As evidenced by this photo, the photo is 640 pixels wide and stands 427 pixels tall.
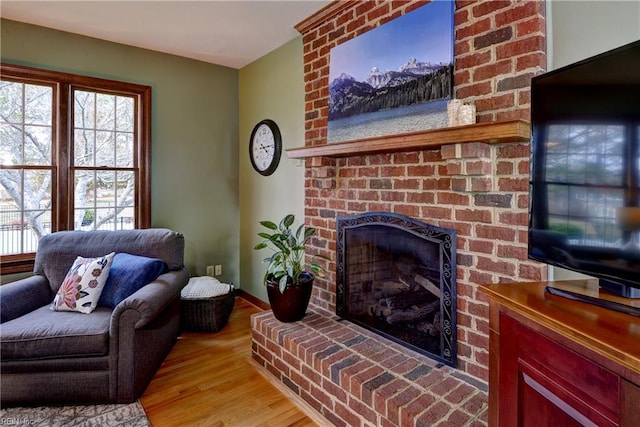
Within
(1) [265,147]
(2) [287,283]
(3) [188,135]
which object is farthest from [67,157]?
(2) [287,283]

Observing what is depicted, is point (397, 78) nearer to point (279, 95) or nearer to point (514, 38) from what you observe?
point (514, 38)

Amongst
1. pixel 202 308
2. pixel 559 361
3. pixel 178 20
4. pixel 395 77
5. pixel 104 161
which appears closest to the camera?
pixel 559 361

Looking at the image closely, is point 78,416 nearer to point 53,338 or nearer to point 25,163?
point 53,338

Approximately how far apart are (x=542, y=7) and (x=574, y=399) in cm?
155

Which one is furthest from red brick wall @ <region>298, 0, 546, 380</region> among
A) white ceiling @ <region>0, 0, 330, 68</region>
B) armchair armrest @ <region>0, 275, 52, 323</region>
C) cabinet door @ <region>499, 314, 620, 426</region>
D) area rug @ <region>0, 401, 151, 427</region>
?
armchair armrest @ <region>0, 275, 52, 323</region>

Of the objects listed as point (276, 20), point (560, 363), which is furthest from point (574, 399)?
point (276, 20)

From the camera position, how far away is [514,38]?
1556 mm

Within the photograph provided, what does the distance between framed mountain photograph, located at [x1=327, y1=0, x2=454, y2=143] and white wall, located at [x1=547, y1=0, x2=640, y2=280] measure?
448mm

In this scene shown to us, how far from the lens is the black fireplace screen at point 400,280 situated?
1.86 m

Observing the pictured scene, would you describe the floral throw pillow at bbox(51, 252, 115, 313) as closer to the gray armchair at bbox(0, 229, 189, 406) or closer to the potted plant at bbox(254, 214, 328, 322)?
the gray armchair at bbox(0, 229, 189, 406)

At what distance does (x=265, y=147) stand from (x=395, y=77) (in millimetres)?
1713

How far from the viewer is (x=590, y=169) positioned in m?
0.98

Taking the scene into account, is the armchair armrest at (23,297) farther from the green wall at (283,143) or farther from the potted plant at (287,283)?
the green wall at (283,143)

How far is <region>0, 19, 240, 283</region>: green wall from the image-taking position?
10.2ft
